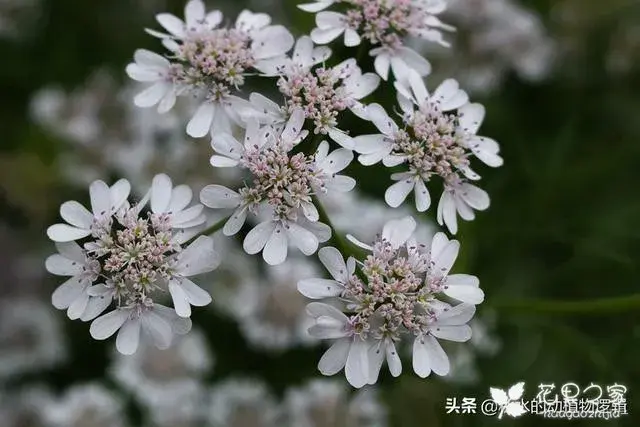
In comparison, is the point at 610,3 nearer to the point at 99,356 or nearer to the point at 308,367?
the point at 308,367

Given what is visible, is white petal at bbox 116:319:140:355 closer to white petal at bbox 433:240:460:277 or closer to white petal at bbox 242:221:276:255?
white petal at bbox 242:221:276:255

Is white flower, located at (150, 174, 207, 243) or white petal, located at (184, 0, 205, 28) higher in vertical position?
white petal, located at (184, 0, 205, 28)

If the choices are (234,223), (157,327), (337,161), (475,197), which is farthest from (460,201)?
(157,327)

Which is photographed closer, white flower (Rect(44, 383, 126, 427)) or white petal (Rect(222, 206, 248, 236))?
white petal (Rect(222, 206, 248, 236))

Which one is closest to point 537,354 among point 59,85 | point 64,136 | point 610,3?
point 610,3

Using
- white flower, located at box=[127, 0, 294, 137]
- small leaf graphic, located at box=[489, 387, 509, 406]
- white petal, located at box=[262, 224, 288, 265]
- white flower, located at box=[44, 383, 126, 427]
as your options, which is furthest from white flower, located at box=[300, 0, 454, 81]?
white flower, located at box=[44, 383, 126, 427]

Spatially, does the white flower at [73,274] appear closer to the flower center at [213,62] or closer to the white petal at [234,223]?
the white petal at [234,223]

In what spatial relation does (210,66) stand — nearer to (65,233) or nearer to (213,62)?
(213,62)

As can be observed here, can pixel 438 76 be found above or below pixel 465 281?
below
